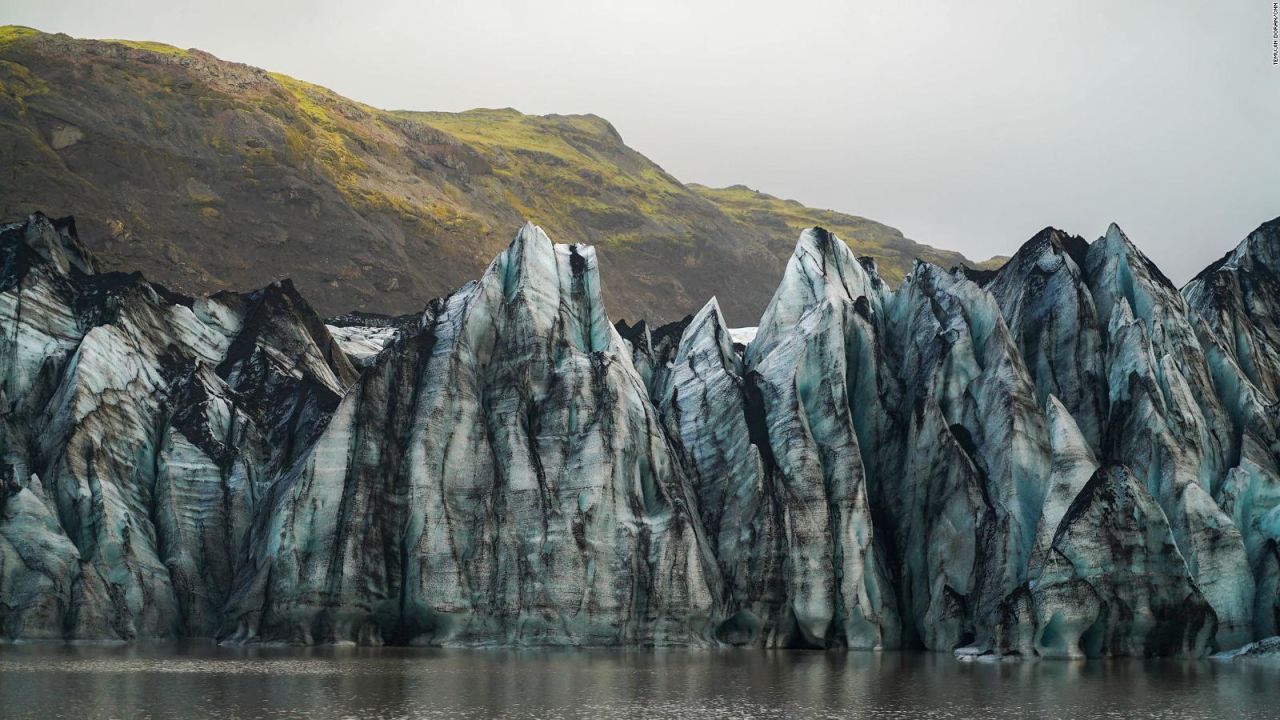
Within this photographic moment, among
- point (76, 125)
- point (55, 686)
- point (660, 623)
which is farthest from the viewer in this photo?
point (76, 125)

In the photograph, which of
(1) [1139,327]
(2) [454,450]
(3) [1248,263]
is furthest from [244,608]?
(3) [1248,263]

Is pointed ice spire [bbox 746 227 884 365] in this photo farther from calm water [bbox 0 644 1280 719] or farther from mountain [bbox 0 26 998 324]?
mountain [bbox 0 26 998 324]

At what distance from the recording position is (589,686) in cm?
3847

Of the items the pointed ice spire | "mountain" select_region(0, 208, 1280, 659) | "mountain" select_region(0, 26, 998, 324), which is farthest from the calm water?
"mountain" select_region(0, 26, 998, 324)

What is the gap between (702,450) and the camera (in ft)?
210

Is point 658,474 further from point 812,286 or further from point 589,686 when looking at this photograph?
point 589,686

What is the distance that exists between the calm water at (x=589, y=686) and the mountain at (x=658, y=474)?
15.4ft

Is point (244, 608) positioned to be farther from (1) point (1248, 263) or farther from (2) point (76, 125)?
(2) point (76, 125)

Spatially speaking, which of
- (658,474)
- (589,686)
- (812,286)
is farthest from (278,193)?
(589,686)

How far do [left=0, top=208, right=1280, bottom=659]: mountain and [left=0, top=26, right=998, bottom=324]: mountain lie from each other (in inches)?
2136

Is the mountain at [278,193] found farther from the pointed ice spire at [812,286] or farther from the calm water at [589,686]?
the calm water at [589,686]

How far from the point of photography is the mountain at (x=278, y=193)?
396 ft

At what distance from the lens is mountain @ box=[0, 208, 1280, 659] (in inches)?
2138

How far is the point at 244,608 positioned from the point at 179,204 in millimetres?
78923
